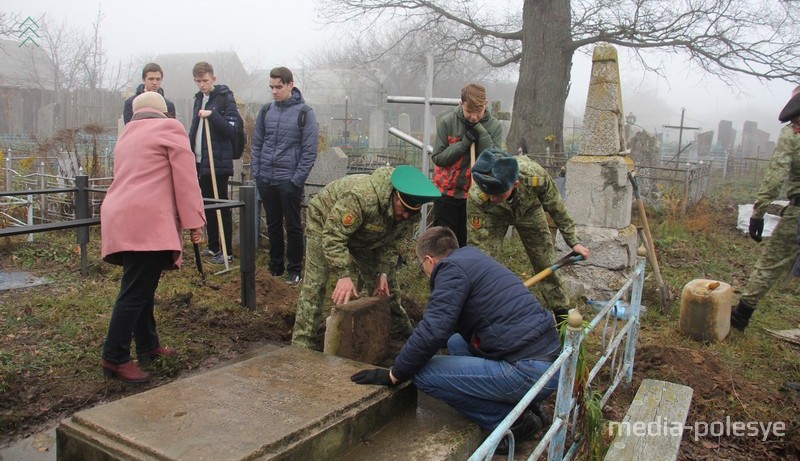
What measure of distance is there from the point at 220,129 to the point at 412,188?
3.38 metres

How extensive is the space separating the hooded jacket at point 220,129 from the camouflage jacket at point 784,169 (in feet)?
15.8

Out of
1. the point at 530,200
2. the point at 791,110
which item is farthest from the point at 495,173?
the point at 791,110

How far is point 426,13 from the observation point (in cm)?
1599

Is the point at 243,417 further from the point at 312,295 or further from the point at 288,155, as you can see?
the point at 288,155

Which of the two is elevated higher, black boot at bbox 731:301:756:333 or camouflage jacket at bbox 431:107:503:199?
camouflage jacket at bbox 431:107:503:199

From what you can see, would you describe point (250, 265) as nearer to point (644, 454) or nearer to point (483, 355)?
point (483, 355)

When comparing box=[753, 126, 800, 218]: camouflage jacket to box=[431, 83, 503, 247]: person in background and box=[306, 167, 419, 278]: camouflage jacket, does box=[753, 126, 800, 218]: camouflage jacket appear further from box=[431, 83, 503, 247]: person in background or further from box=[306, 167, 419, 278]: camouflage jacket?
box=[306, 167, 419, 278]: camouflage jacket

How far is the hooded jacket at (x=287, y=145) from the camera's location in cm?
563

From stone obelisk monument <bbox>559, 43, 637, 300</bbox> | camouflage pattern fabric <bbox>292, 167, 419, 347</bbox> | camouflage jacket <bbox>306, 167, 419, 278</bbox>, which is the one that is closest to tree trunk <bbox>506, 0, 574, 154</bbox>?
stone obelisk monument <bbox>559, 43, 637, 300</bbox>

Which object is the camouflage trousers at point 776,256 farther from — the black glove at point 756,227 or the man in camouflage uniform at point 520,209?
the man in camouflage uniform at point 520,209

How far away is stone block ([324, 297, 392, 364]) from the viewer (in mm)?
3346

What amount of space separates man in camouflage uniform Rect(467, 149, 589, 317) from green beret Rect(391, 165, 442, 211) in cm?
49

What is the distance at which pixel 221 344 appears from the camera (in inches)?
161

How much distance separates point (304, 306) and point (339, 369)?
98cm
